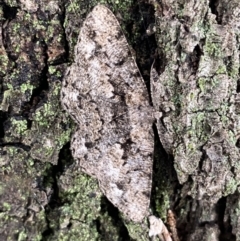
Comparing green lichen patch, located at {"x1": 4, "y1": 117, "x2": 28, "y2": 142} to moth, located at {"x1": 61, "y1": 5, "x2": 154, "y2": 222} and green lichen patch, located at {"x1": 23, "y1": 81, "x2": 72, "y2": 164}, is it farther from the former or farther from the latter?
moth, located at {"x1": 61, "y1": 5, "x2": 154, "y2": 222}

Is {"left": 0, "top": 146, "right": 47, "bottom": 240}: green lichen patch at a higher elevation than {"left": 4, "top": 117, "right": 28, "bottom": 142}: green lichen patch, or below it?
below

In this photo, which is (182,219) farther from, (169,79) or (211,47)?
(211,47)

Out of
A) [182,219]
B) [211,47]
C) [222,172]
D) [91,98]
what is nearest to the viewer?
[211,47]

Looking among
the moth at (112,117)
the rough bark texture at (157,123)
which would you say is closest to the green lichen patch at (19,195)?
the rough bark texture at (157,123)

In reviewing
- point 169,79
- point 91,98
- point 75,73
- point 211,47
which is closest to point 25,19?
point 75,73

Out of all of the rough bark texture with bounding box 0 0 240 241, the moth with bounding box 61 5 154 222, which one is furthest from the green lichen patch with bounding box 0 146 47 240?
the moth with bounding box 61 5 154 222

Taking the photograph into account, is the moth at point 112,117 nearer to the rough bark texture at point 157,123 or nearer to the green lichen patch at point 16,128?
the rough bark texture at point 157,123

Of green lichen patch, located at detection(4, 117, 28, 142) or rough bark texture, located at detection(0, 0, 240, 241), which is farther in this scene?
green lichen patch, located at detection(4, 117, 28, 142)
